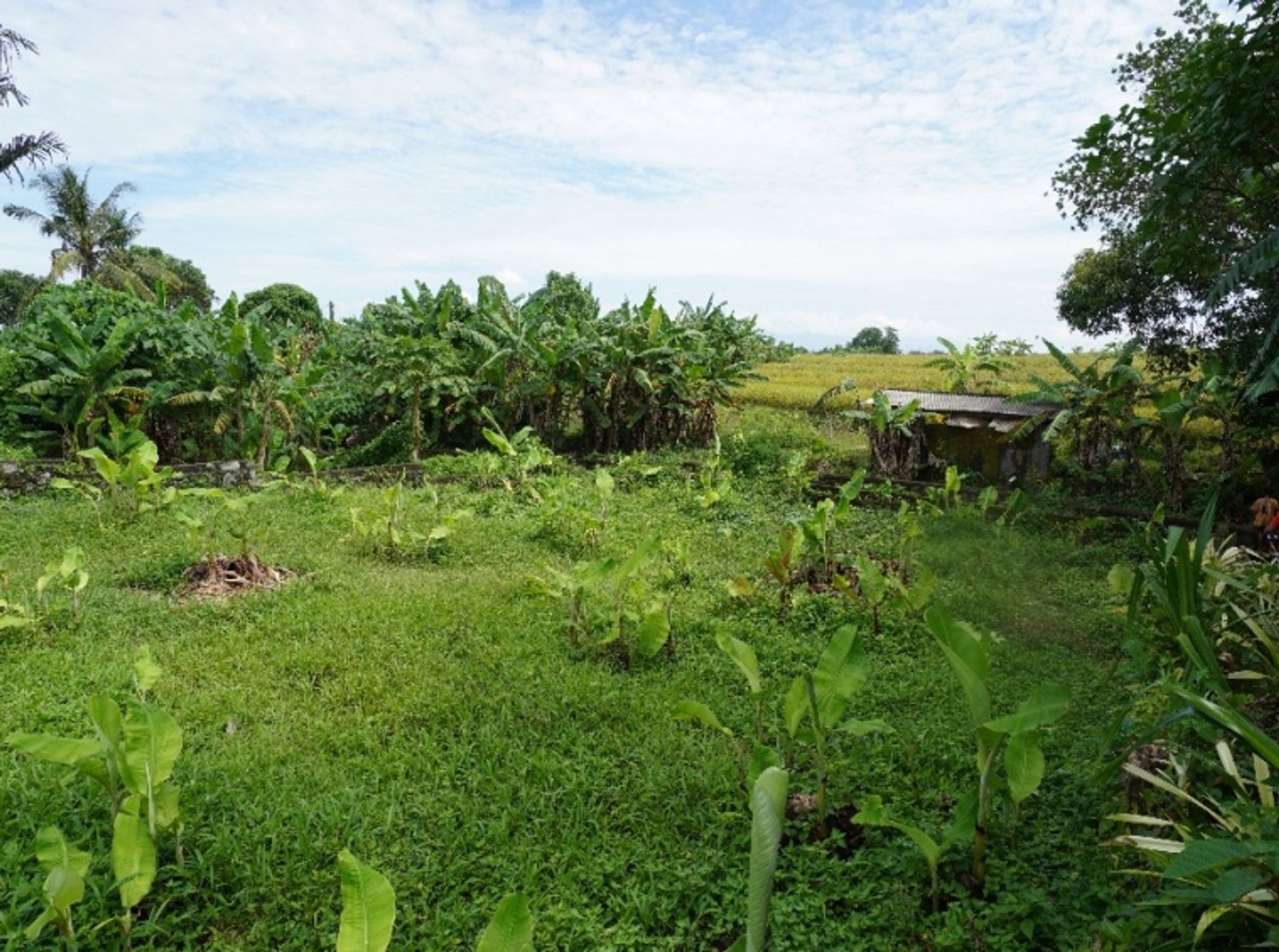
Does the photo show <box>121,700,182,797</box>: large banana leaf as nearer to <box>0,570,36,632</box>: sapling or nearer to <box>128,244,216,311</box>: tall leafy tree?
<box>0,570,36,632</box>: sapling

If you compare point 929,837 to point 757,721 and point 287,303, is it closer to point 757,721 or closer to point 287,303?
point 757,721

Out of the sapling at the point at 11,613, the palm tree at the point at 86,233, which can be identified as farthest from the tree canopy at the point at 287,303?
the sapling at the point at 11,613

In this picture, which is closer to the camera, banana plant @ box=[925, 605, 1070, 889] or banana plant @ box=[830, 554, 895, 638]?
banana plant @ box=[925, 605, 1070, 889]

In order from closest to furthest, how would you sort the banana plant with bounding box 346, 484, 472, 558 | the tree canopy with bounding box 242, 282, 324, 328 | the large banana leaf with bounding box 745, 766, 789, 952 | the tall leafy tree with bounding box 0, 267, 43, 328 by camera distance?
the large banana leaf with bounding box 745, 766, 789, 952 → the banana plant with bounding box 346, 484, 472, 558 → the tree canopy with bounding box 242, 282, 324, 328 → the tall leafy tree with bounding box 0, 267, 43, 328

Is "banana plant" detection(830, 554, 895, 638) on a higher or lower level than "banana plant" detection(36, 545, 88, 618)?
higher

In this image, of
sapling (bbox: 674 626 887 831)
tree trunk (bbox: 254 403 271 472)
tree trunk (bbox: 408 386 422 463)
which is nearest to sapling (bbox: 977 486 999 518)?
sapling (bbox: 674 626 887 831)

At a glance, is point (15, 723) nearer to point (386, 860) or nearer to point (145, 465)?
point (386, 860)

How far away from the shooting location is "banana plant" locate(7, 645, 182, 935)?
8.31 ft

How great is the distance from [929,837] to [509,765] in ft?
5.65

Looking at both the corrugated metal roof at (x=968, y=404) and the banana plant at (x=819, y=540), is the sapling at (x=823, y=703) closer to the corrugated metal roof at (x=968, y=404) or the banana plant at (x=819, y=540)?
the banana plant at (x=819, y=540)

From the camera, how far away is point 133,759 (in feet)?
8.89

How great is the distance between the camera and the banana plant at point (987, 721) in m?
2.56

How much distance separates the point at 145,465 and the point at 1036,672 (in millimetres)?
7143

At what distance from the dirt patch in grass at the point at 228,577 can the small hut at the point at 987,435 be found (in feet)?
24.9
